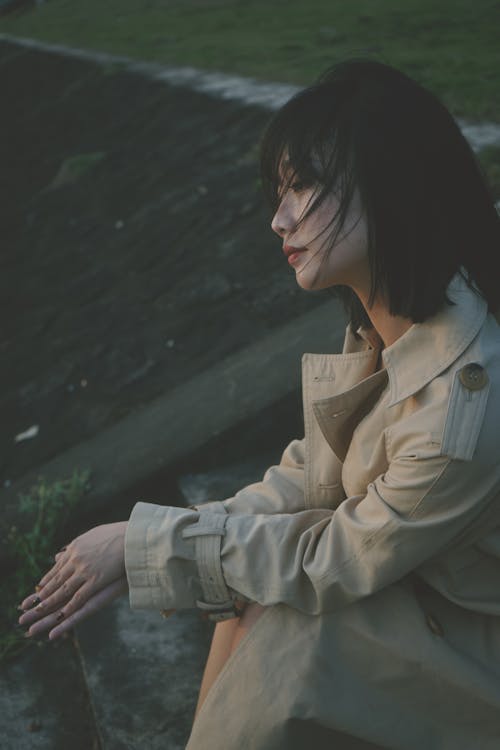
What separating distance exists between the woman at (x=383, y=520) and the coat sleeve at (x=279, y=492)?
10.0 inches

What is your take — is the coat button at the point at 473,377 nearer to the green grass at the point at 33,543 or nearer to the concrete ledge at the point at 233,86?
the green grass at the point at 33,543

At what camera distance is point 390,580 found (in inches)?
61.4

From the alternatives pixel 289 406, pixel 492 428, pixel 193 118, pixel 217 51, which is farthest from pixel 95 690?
pixel 217 51

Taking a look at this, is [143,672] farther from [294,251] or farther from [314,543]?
[294,251]

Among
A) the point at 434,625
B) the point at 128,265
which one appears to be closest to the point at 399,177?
the point at 434,625

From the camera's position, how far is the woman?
1524mm

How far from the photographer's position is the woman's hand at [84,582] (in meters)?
1.80

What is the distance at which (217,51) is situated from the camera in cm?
898

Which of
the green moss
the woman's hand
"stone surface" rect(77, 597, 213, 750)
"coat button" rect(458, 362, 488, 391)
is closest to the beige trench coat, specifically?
"coat button" rect(458, 362, 488, 391)

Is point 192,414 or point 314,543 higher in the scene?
point 314,543

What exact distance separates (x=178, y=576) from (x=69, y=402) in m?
2.25

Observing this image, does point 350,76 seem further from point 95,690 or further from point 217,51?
point 217,51

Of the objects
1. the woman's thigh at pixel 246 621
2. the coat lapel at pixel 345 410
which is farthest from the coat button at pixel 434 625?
the coat lapel at pixel 345 410

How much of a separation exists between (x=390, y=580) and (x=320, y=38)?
740cm
